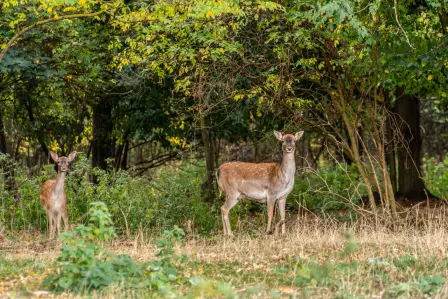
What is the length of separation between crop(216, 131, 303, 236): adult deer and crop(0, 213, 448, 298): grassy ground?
2.54 meters

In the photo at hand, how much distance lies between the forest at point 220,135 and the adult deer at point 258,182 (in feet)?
0.10

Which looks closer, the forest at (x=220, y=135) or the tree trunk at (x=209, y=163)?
the forest at (x=220, y=135)

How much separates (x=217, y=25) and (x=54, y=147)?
10.0 meters

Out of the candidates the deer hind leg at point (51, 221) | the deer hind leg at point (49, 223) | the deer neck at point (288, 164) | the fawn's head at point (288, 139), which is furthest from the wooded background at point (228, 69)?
the deer hind leg at point (51, 221)

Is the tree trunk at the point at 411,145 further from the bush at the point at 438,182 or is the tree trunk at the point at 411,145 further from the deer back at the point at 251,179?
the deer back at the point at 251,179

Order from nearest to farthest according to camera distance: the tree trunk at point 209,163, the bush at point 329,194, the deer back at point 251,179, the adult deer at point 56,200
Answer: the adult deer at point 56,200 < the deer back at point 251,179 < the bush at point 329,194 < the tree trunk at point 209,163

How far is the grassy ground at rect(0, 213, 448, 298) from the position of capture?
7797 mm

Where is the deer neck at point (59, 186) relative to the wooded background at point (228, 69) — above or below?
below

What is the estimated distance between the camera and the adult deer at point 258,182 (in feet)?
47.8

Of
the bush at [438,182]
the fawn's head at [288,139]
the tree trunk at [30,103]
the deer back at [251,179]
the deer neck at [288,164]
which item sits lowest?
the bush at [438,182]

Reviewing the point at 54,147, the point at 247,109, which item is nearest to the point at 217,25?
the point at 247,109

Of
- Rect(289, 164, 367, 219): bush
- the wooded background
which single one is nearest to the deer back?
the wooded background

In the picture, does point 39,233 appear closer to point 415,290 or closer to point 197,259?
point 197,259

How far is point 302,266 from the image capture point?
905 cm
